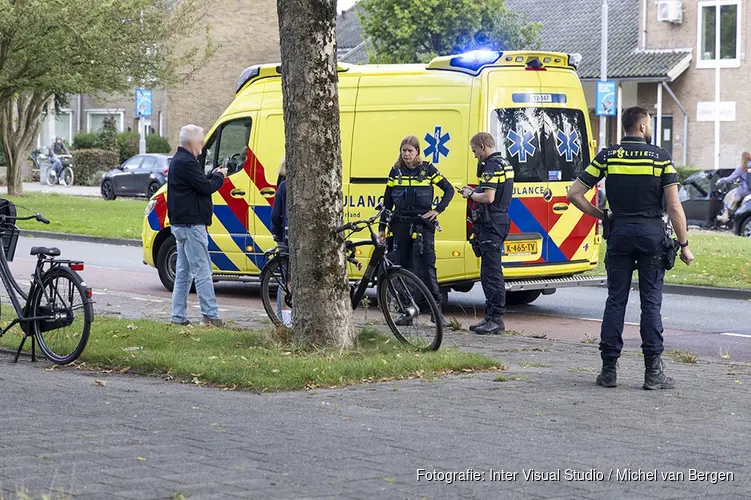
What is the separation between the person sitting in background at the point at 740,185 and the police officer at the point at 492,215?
1364 centimetres

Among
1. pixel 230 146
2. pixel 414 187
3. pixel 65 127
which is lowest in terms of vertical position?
pixel 414 187

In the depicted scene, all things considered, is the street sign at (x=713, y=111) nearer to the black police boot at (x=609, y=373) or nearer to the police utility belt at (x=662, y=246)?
the police utility belt at (x=662, y=246)

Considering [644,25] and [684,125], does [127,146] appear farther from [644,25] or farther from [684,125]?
[684,125]

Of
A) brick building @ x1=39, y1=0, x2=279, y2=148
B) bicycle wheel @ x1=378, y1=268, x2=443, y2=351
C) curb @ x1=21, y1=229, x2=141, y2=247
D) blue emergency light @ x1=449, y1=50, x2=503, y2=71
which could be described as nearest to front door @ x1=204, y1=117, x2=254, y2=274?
blue emergency light @ x1=449, y1=50, x2=503, y2=71

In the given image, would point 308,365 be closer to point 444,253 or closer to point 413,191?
point 413,191

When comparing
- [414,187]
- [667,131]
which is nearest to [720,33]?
[667,131]

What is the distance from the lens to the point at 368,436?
6352 millimetres

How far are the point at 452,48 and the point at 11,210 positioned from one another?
3216 cm

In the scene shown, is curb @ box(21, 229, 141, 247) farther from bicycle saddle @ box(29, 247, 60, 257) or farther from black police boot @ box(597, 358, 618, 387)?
black police boot @ box(597, 358, 618, 387)

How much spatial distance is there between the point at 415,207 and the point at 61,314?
12.3 ft

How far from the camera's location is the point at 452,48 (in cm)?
4059

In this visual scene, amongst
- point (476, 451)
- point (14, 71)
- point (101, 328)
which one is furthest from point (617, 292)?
point (14, 71)

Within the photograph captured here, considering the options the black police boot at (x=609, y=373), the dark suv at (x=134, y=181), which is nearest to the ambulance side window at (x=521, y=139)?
the black police boot at (x=609, y=373)

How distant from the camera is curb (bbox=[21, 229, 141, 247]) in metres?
22.2
